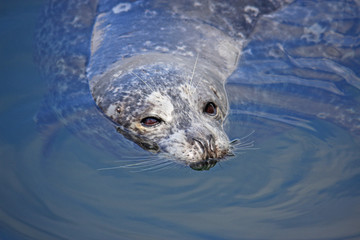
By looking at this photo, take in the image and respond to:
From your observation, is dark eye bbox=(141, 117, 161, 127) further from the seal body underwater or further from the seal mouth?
the seal mouth

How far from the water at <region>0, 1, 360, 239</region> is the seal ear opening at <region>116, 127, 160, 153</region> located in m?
0.07

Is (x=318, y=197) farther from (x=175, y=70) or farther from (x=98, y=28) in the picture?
(x=98, y=28)

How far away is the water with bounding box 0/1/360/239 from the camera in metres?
3.45

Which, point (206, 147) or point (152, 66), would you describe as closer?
point (206, 147)

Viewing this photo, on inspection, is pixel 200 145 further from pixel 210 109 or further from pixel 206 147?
pixel 210 109

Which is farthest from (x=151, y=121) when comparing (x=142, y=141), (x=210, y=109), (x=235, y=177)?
(x=235, y=177)

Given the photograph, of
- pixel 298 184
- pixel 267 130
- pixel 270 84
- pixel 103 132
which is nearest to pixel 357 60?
pixel 270 84

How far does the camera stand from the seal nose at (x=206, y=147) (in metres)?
3.44

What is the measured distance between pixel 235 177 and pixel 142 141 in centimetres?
78

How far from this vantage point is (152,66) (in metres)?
4.12

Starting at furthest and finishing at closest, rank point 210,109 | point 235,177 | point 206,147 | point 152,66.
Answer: point 152,66 < point 210,109 < point 235,177 < point 206,147

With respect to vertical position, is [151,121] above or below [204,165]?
above

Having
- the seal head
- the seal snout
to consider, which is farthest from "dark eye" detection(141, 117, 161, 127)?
the seal snout

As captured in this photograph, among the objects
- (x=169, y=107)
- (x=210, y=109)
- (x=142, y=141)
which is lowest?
(x=142, y=141)
